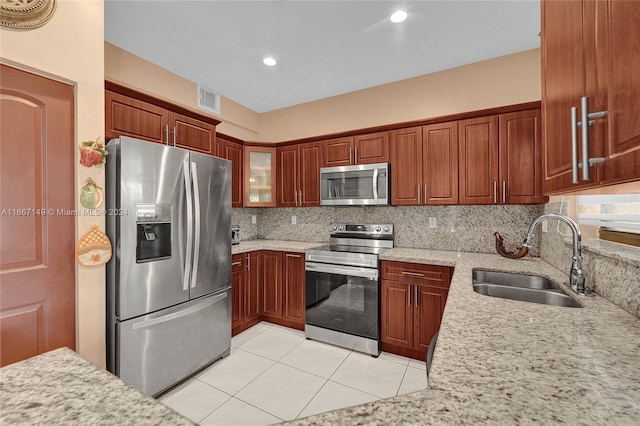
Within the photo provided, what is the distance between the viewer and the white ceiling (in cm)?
199

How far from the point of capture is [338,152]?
316 centimetres

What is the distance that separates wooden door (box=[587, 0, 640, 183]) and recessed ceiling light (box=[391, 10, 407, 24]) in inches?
65.7

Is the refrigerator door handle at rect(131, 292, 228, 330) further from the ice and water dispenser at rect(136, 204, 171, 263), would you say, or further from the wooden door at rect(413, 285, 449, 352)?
the wooden door at rect(413, 285, 449, 352)

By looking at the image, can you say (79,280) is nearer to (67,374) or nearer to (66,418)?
(67,374)

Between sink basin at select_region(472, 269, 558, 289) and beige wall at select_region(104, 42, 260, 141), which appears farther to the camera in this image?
beige wall at select_region(104, 42, 260, 141)

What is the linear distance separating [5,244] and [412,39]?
3107 millimetres

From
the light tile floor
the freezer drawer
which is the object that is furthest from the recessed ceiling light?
the light tile floor

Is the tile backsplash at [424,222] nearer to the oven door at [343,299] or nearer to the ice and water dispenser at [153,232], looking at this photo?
the oven door at [343,299]

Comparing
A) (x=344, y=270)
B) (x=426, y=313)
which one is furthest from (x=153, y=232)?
(x=426, y=313)

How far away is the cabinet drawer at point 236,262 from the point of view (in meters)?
2.87

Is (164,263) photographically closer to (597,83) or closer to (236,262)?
(236,262)

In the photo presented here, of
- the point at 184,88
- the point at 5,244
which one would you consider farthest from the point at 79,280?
the point at 184,88

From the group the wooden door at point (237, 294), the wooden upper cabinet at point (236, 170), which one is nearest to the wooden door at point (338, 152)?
the wooden upper cabinet at point (236, 170)

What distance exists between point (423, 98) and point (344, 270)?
2099 millimetres
